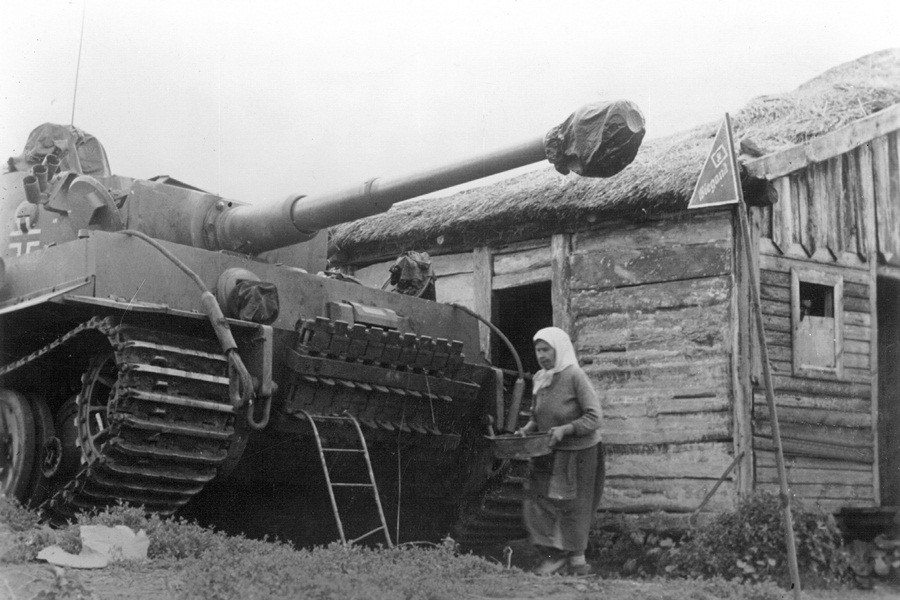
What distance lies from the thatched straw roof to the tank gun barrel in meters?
2.24

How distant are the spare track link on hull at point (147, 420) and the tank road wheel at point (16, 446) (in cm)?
52

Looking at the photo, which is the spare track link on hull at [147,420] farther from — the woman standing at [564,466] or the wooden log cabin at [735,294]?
the wooden log cabin at [735,294]

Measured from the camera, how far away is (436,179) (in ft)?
22.5

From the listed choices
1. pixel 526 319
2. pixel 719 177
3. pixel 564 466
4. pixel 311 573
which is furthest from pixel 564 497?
pixel 526 319

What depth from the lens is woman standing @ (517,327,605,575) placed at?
6.20 metres

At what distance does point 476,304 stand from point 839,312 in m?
3.36

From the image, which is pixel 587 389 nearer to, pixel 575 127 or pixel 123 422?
pixel 575 127

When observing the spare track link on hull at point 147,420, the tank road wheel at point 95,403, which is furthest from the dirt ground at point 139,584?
the tank road wheel at point 95,403

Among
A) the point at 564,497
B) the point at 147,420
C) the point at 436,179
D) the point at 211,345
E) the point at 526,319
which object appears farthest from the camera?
the point at 526,319

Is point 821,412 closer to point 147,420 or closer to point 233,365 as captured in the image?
point 233,365

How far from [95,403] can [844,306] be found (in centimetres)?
620

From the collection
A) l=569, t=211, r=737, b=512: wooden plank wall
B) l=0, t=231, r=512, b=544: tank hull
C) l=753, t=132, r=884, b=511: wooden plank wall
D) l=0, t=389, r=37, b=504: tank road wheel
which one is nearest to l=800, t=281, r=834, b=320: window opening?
l=753, t=132, r=884, b=511: wooden plank wall

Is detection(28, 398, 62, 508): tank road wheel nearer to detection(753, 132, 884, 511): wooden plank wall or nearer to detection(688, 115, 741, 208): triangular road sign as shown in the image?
detection(688, 115, 741, 208): triangular road sign

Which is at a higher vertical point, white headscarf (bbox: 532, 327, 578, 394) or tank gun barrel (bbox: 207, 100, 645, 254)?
tank gun barrel (bbox: 207, 100, 645, 254)
